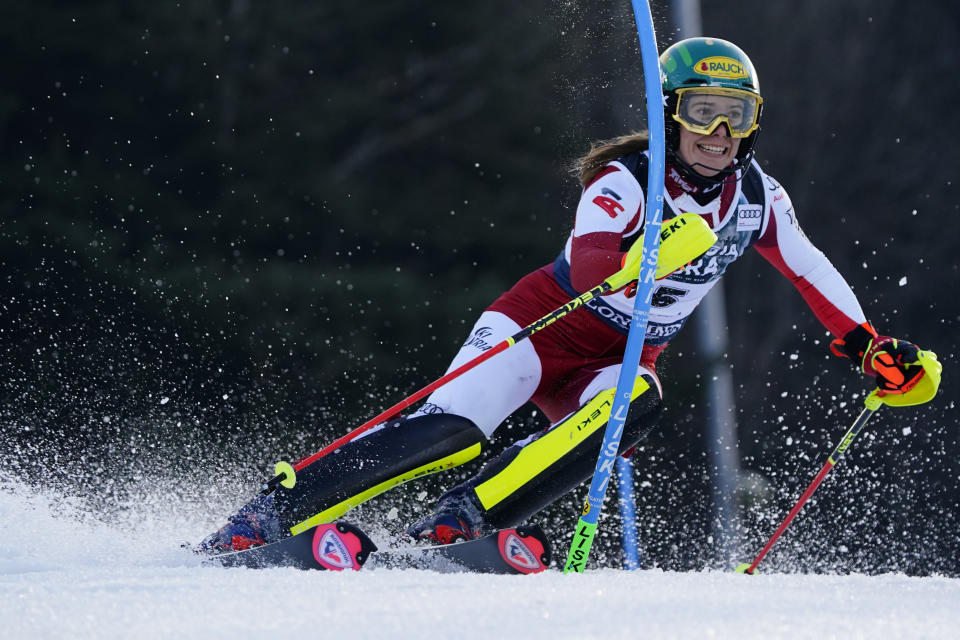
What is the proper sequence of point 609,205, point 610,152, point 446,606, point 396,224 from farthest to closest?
point 396,224, point 610,152, point 609,205, point 446,606

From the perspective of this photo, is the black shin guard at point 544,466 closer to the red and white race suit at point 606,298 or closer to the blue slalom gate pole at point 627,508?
the red and white race suit at point 606,298

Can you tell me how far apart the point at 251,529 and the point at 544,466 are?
0.70 m

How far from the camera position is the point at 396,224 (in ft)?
32.9

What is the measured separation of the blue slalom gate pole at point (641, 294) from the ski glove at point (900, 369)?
81cm

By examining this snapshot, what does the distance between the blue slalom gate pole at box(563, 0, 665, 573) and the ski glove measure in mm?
810

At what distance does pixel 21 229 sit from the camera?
322 inches

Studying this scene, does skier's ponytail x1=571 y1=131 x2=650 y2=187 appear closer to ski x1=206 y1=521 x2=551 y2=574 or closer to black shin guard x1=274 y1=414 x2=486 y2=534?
black shin guard x1=274 y1=414 x2=486 y2=534

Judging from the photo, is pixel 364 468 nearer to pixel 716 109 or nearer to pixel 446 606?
pixel 446 606

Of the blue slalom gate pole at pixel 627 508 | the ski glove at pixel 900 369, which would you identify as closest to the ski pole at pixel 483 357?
the ski glove at pixel 900 369

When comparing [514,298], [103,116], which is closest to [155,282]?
[103,116]

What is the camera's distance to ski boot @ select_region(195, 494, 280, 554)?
267cm

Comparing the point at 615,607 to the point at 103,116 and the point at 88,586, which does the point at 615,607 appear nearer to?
the point at 88,586

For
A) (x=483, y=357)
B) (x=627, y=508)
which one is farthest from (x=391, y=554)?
(x=627, y=508)

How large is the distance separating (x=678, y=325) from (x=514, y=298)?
46 cm
